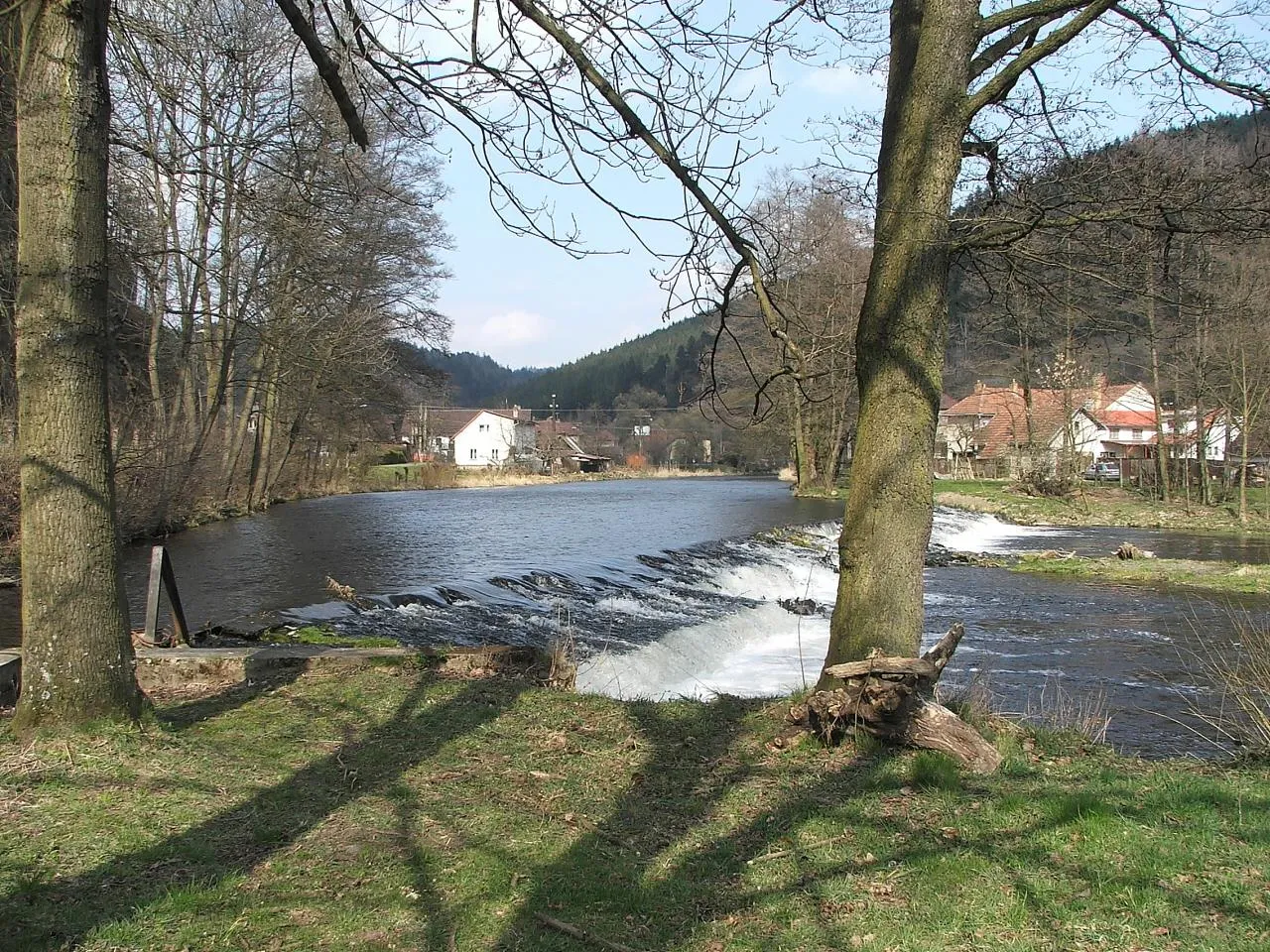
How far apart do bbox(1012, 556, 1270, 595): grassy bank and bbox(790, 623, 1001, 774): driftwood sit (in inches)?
546

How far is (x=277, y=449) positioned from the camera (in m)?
30.1

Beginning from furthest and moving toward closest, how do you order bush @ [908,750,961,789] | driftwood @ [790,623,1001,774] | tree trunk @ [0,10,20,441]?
1. tree trunk @ [0,10,20,441]
2. driftwood @ [790,623,1001,774]
3. bush @ [908,750,961,789]

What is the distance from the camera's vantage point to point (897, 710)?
5434 mm

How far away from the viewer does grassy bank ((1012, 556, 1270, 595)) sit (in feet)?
55.3

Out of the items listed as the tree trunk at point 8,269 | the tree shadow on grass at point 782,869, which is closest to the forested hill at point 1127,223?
the tree shadow on grass at point 782,869

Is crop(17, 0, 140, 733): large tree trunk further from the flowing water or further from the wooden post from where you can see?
the flowing water

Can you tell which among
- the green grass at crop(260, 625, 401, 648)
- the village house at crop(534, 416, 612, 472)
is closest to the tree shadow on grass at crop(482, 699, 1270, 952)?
the green grass at crop(260, 625, 401, 648)

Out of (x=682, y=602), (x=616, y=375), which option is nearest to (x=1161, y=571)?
(x=682, y=602)

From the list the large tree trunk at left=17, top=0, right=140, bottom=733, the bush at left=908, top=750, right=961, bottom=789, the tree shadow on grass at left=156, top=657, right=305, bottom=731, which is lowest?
the bush at left=908, top=750, right=961, bottom=789

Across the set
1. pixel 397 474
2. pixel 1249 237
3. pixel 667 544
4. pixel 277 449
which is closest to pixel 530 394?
pixel 397 474

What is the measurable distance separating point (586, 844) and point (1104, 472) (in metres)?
49.0

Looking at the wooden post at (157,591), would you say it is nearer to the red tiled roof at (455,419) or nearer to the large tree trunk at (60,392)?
the large tree trunk at (60,392)

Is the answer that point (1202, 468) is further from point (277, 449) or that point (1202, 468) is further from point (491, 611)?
point (277, 449)

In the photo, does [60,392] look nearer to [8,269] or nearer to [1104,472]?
[8,269]
